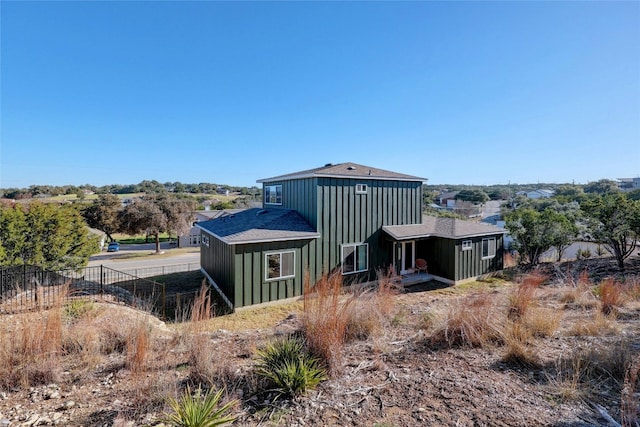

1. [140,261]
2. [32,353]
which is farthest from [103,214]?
[32,353]

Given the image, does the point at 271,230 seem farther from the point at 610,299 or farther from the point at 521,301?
the point at 610,299

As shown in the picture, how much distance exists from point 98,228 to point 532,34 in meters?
40.9

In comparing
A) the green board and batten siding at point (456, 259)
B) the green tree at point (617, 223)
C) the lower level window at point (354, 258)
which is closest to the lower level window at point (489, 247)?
the green board and batten siding at point (456, 259)

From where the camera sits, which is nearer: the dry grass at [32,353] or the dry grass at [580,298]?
the dry grass at [32,353]

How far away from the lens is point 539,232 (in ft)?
47.6

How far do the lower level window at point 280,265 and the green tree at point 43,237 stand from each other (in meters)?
8.21

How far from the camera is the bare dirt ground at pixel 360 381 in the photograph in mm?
2848

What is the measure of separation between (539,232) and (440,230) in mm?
5384

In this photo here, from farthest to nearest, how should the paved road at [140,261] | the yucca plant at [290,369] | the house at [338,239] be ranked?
the paved road at [140,261], the house at [338,239], the yucca plant at [290,369]

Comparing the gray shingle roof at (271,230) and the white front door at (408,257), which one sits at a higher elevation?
the gray shingle roof at (271,230)

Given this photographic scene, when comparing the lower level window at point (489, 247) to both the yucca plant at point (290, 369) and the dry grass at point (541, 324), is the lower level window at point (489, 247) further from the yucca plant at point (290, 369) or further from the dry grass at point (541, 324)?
the yucca plant at point (290, 369)

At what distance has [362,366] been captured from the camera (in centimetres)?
382

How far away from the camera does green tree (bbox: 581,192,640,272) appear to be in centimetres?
1215

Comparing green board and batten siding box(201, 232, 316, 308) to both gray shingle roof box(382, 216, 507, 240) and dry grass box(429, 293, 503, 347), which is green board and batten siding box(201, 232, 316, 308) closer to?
gray shingle roof box(382, 216, 507, 240)
